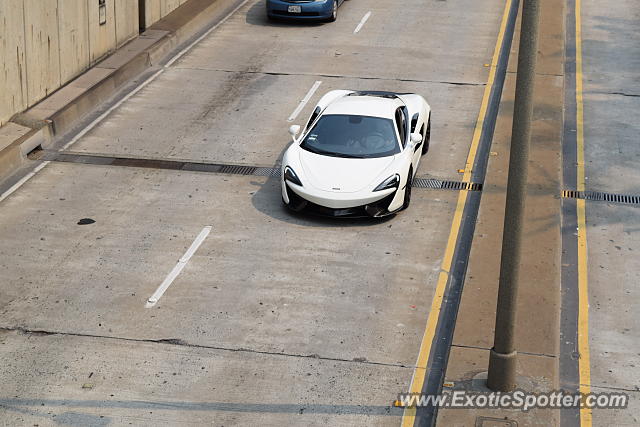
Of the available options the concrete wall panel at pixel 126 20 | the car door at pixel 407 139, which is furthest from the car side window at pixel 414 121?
the concrete wall panel at pixel 126 20

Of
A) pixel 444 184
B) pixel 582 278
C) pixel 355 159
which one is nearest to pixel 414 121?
pixel 444 184

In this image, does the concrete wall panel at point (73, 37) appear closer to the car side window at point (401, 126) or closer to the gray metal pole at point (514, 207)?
the car side window at point (401, 126)

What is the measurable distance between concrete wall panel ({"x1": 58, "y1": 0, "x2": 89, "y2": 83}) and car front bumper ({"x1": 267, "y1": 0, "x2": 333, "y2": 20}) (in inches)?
239

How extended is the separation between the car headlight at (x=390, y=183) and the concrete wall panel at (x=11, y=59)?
283 inches

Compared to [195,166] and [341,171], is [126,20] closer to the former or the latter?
[195,166]

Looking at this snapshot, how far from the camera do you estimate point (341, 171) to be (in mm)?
15164

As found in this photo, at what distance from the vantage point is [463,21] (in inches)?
1060

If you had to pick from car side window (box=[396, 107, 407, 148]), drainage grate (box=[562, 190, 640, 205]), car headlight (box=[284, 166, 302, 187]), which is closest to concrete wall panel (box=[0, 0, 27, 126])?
car headlight (box=[284, 166, 302, 187])

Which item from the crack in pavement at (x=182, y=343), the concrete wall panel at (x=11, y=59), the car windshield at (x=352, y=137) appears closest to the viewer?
the crack in pavement at (x=182, y=343)

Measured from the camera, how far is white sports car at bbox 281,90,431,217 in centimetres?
1493

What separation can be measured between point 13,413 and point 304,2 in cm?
1729

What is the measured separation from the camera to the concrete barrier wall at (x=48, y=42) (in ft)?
59.5

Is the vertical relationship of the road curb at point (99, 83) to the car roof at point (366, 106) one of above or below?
below

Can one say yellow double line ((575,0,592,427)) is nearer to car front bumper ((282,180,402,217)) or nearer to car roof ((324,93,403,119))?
car front bumper ((282,180,402,217))
